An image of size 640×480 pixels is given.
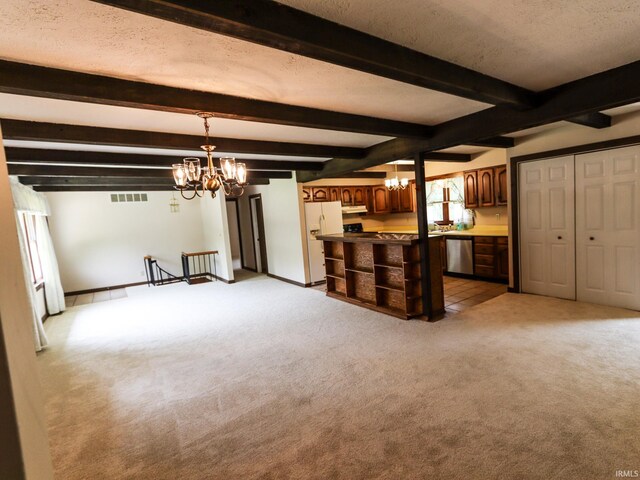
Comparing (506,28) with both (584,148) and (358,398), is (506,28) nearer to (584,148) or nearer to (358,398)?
(358,398)

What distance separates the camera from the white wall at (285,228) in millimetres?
6422

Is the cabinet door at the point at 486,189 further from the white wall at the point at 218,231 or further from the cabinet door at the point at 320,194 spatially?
the white wall at the point at 218,231

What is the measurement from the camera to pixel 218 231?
7.70 meters

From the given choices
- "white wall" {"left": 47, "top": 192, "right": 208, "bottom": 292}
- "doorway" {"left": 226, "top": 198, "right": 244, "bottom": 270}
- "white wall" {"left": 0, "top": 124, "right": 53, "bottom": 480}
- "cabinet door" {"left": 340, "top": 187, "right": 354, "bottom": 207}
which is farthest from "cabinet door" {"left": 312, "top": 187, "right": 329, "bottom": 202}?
"white wall" {"left": 0, "top": 124, "right": 53, "bottom": 480}

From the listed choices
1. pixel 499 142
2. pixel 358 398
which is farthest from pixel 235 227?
pixel 358 398

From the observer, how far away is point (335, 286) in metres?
5.70

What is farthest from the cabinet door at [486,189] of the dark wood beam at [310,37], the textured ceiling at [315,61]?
the dark wood beam at [310,37]

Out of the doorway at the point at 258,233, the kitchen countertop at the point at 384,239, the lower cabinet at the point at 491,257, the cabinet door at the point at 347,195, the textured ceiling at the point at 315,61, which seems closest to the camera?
the textured ceiling at the point at 315,61

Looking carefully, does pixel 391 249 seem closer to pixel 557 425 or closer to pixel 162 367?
pixel 557 425

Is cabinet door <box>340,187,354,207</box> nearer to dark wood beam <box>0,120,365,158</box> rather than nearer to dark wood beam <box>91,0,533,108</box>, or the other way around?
dark wood beam <box>0,120,365,158</box>

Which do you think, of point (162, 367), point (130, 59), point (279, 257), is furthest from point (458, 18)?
point (279, 257)

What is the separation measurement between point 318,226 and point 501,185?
3.44m

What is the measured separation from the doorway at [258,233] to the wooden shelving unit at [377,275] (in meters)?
3.20

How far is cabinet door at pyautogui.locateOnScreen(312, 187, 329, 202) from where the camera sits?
282 inches
